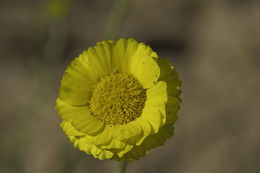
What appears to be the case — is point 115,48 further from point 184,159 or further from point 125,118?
point 184,159

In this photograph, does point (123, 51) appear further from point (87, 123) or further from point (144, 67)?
point (87, 123)

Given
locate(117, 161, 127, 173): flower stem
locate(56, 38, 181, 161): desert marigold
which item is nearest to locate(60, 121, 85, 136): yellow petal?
locate(56, 38, 181, 161): desert marigold

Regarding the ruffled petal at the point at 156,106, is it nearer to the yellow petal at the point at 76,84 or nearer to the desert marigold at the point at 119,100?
the desert marigold at the point at 119,100

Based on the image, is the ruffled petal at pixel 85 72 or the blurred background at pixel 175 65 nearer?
the ruffled petal at pixel 85 72

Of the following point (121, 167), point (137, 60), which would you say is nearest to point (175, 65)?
point (137, 60)

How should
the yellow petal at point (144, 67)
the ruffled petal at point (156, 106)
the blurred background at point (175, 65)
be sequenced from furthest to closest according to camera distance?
the blurred background at point (175, 65) → the yellow petal at point (144, 67) → the ruffled petal at point (156, 106)

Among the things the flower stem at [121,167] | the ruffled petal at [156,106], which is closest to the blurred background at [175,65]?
the flower stem at [121,167]
